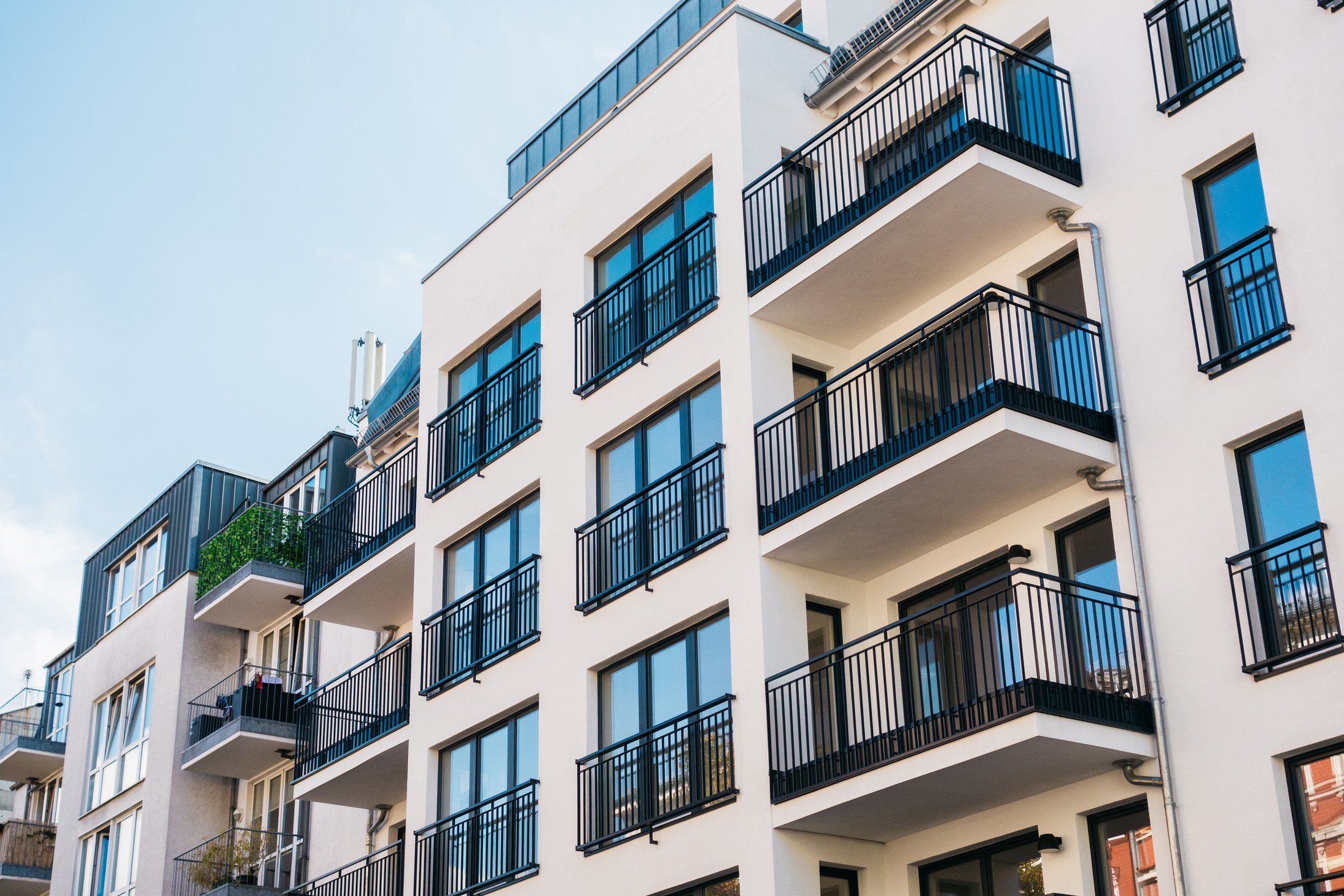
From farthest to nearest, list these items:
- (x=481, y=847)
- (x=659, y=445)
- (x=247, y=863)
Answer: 1. (x=247, y=863)
2. (x=481, y=847)
3. (x=659, y=445)

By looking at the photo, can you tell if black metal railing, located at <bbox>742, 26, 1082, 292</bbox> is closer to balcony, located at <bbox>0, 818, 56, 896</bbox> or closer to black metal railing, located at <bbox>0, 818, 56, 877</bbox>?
balcony, located at <bbox>0, 818, 56, 896</bbox>

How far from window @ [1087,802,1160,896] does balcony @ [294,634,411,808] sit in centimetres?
1226

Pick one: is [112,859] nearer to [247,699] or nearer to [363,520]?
[247,699]

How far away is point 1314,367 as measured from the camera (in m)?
15.7

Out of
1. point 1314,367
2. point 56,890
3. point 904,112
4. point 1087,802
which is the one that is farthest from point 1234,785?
point 56,890

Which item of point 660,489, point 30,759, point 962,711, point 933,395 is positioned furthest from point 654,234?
point 30,759

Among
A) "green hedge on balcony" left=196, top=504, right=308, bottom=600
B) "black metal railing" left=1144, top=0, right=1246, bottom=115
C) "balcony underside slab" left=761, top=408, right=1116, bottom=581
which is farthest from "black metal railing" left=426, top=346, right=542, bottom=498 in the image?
"black metal railing" left=1144, top=0, right=1246, bottom=115

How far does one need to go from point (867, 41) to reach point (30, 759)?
103 ft

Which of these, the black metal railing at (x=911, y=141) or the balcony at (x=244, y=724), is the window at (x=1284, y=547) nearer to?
the black metal railing at (x=911, y=141)

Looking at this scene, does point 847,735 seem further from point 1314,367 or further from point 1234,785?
point 1314,367

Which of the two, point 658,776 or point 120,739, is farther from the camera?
point 120,739

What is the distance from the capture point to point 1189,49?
18188mm

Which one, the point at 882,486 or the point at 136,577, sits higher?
the point at 136,577

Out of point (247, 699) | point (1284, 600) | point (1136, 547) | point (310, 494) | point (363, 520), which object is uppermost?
point (310, 494)
